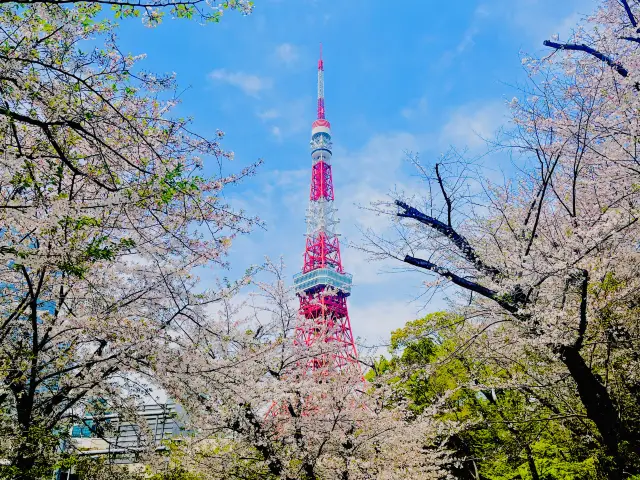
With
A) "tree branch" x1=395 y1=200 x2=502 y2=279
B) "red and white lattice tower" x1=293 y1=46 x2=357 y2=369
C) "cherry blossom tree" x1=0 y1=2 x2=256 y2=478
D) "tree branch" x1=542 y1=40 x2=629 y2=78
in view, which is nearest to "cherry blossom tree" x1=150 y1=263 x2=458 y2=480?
"cherry blossom tree" x1=0 y1=2 x2=256 y2=478

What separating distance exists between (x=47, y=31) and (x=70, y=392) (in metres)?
4.19

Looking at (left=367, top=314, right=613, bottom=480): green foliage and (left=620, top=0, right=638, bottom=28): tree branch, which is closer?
(left=620, top=0, right=638, bottom=28): tree branch

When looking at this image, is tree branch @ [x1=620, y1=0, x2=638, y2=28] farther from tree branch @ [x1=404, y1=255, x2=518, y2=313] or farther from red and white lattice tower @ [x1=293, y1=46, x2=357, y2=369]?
red and white lattice tower @ [x1=293, y1=46, x2=357, y2=369]

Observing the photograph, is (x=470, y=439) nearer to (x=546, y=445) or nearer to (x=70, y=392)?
(x=546, y=445)

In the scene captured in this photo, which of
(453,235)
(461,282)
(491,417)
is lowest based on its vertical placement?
(491,417)

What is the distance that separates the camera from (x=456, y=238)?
5.22 meters

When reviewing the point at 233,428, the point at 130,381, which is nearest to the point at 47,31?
the point at 130,381

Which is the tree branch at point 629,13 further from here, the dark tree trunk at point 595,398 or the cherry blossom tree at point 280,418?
the cherry blossom tree at point 280,418

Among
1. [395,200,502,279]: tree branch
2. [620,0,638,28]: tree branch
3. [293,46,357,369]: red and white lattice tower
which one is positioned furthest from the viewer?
[293,46,357,369]: red and white lattice tower

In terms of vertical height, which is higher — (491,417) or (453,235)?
(453,235)

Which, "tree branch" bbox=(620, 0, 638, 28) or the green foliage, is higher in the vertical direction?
"tree branch" bbox=(620, 0, 638, 28)

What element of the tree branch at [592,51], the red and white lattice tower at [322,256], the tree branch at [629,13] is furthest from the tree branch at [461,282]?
the red and white lattice tower at [322,256]

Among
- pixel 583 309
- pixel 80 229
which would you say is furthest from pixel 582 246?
pixel 80 229

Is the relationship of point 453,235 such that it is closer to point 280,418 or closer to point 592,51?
point 592,51
